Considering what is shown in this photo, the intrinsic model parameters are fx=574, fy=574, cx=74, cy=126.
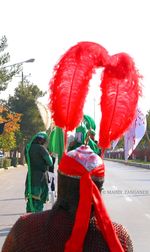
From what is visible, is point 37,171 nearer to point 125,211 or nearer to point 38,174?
point 38,174

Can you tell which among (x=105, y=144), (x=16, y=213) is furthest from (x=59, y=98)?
(x=16, y=213)

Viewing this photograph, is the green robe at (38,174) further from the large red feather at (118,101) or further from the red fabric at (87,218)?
the red fabric at (87,218)

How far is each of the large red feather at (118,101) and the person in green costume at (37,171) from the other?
259 inches

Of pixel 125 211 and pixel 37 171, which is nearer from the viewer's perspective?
pixel 37 171

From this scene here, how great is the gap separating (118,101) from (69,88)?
0.24m

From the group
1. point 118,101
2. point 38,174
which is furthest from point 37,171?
point 118,101

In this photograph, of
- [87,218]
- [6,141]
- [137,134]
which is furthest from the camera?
[6,141]

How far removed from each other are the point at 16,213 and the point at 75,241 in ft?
34.6

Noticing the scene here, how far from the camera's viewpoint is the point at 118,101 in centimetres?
271

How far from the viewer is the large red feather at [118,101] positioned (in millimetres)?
2652

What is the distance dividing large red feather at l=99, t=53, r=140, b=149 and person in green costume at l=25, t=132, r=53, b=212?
658 centimetres

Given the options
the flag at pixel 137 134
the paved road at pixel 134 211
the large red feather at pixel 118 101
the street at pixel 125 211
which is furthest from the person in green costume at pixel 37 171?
the large red feather at pixel 118 101

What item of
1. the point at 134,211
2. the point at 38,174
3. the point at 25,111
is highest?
the point at 25,111

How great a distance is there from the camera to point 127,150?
639 cm
